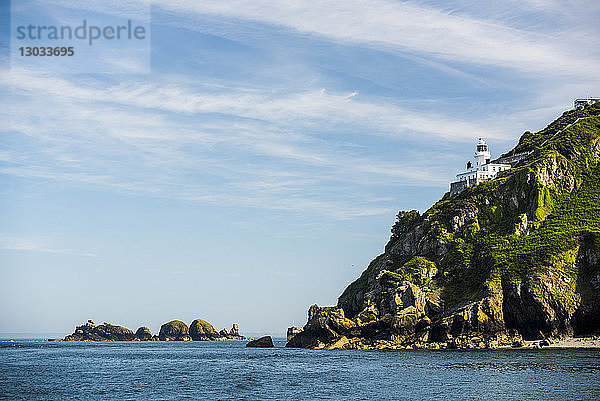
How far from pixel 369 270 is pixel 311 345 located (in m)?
33.8

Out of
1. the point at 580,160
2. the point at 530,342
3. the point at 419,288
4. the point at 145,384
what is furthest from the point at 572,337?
the point at 145,384

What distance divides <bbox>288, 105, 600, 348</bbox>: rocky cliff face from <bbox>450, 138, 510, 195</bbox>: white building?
4.11 m

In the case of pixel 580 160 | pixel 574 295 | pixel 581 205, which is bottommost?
pixel 574 295

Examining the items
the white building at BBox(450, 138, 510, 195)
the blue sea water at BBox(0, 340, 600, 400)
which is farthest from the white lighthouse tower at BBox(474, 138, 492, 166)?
the blue sea water at BBox(0, 340, 600, 400)

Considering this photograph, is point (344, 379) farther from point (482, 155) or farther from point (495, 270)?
point (482, 155)

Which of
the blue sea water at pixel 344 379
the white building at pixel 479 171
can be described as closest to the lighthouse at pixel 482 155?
the white building at pixel 479 171

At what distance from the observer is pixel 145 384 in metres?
78.9

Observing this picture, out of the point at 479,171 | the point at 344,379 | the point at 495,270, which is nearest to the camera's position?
the point at 344,379

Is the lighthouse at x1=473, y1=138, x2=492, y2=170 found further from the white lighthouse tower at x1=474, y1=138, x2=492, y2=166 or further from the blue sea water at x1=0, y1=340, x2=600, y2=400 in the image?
the blue sea water at x1=0, y1=340, x2=600, y2=400

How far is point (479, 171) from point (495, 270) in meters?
50.5

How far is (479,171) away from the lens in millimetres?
183125

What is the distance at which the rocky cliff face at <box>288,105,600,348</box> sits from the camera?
129 metres

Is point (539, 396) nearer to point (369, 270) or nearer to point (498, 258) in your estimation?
point (498, 258)

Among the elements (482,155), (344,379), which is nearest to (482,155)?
(482,155)
